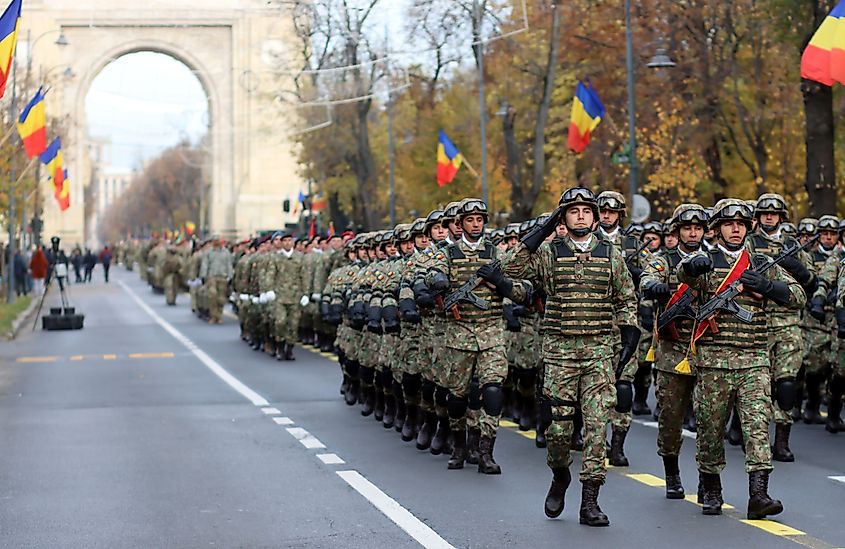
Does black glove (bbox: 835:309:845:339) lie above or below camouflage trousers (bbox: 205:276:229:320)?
above

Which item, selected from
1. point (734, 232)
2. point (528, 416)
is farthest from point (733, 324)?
point (528, 416)

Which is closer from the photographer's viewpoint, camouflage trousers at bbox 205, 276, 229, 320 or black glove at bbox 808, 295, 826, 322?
black glove at bbox 808, 295, 826, 322

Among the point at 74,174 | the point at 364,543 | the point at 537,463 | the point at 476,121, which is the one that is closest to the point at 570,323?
the point at 364,543

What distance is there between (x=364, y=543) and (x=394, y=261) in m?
6.11

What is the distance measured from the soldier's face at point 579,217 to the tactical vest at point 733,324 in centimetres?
91

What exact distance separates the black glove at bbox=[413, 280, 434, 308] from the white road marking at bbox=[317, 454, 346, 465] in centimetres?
168

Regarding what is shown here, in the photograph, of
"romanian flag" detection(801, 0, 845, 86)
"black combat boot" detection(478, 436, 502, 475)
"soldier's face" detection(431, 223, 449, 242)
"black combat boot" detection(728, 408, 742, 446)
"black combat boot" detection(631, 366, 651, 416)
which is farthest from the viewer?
"romanian flag" detection(801, 0, 845, 86)

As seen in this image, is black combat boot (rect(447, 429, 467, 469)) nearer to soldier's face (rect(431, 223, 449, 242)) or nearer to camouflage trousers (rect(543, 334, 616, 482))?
soldier's face (rect(431, 223, 449, 242))

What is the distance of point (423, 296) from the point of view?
12.2 m

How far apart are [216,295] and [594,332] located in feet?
91.9

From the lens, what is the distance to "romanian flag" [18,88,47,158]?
32469 millimetres

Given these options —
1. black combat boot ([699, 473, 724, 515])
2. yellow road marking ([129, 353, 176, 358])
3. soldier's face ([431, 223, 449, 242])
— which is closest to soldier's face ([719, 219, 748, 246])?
black combat boot ([699, 473, 724, 515])

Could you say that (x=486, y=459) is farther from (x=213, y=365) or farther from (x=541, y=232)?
(x=213, y=365)

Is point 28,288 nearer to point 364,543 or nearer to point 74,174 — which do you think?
point 74,174
